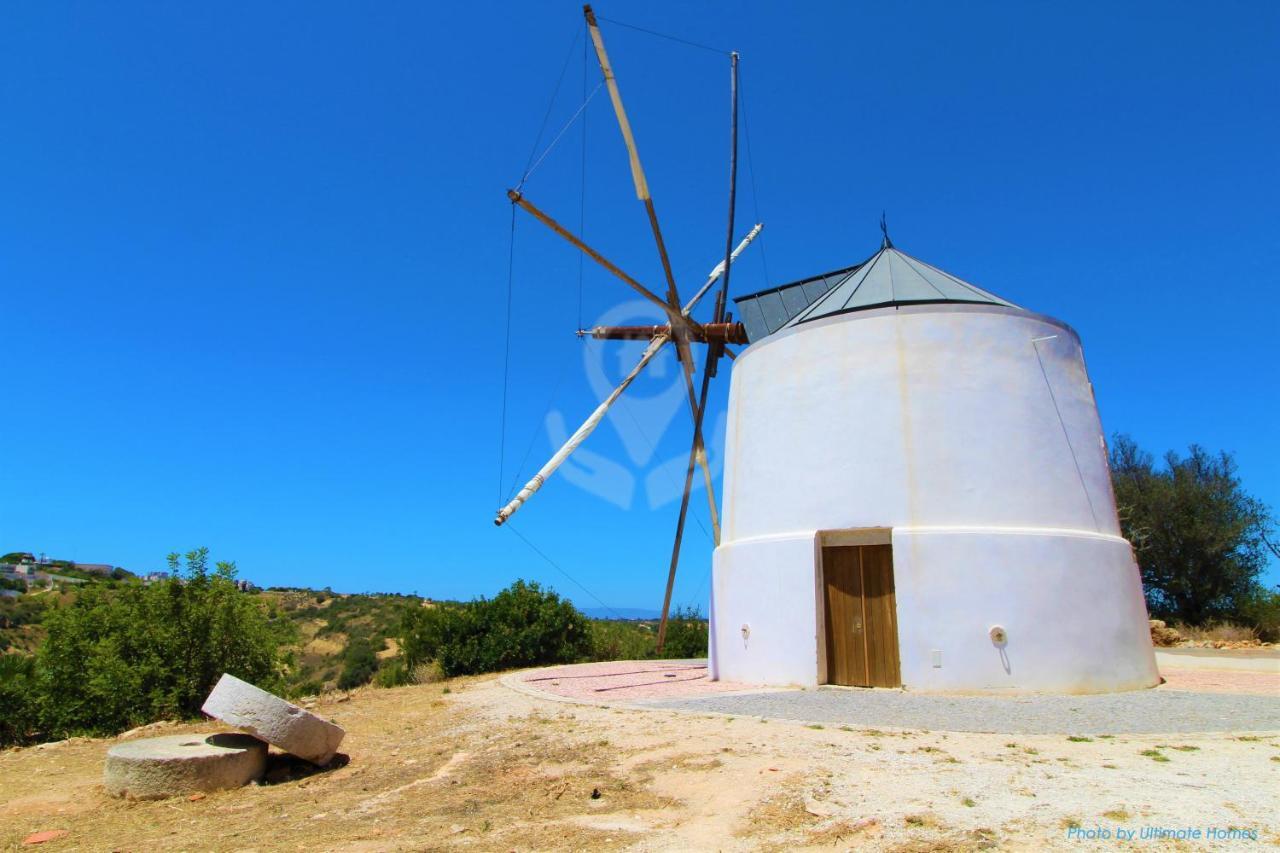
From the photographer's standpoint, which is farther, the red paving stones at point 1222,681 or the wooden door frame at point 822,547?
the wooden door frame at point 822,547

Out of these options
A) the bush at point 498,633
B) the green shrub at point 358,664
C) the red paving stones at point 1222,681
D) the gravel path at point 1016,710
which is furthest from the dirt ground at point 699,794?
the green shrub at point 358,664

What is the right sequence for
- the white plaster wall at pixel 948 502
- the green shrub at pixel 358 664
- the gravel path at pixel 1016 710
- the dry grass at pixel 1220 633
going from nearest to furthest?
1. the gravel path at pixel 1016 710
2. the white plaster wall at pixel 948 502
3. the dry grass at pixel 1220 633
4. the green shrub at pixel 358 664

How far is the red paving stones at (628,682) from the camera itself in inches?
396

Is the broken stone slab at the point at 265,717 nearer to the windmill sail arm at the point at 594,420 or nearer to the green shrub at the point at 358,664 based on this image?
the windmill sail arm at the point at 594,420


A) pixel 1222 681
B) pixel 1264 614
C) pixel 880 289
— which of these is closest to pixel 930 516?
pixel 880 289

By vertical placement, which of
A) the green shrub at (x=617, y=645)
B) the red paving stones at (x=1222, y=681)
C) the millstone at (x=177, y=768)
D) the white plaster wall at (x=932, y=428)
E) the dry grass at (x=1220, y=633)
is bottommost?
the millstone at (x=177, y=768)

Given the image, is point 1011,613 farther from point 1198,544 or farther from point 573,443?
point 1198,544

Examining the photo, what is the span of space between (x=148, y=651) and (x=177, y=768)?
4.67 meters

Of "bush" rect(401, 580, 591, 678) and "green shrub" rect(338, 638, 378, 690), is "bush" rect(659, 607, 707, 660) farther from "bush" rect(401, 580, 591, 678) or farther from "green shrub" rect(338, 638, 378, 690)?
"green shrub" rect(338, 638, 378, 690)

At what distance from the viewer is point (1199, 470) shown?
23062 millimetres

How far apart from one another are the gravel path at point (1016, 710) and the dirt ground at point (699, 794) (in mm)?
480

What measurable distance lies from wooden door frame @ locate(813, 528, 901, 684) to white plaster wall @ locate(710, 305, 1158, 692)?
48mm

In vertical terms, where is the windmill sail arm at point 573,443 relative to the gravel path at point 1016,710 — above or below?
above

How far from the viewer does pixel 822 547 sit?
10781mm
